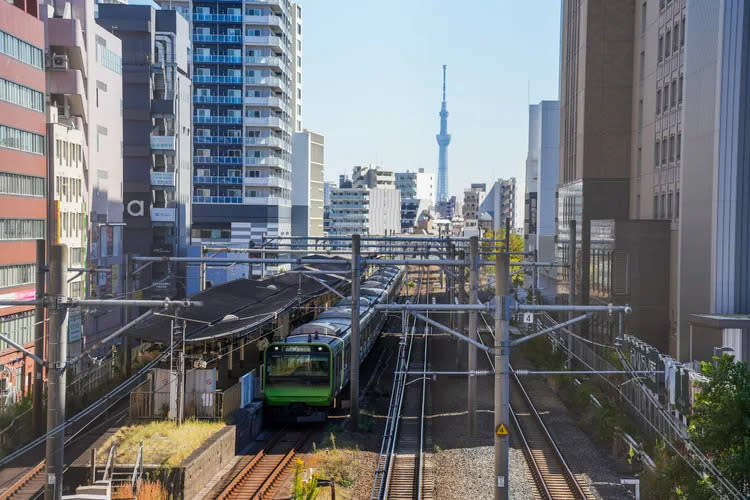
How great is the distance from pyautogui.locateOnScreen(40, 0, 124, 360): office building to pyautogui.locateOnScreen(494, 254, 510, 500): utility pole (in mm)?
22410

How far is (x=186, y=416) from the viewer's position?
2480cm

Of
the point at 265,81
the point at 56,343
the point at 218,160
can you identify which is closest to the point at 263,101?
the point at 265,81

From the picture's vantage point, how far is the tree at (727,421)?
13852 millimetres

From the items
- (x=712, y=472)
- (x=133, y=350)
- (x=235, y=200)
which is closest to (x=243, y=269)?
(x=235, y=200)

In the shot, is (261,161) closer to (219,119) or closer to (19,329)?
(219,119)

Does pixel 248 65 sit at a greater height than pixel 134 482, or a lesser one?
greater

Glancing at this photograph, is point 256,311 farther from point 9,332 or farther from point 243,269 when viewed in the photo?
point 243,269

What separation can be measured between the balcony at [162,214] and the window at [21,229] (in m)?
26.8

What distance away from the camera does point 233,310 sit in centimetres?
3212

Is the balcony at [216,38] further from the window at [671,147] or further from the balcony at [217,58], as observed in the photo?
the window at [671,147]

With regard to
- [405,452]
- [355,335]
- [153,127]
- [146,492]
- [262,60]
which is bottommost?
[405,452]

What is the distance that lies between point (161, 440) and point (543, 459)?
9314mm

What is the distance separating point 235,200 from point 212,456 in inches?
2607

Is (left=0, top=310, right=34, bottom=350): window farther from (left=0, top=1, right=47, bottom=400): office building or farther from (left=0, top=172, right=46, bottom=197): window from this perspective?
(left=0, top=172, right=46, bottom=197): window
